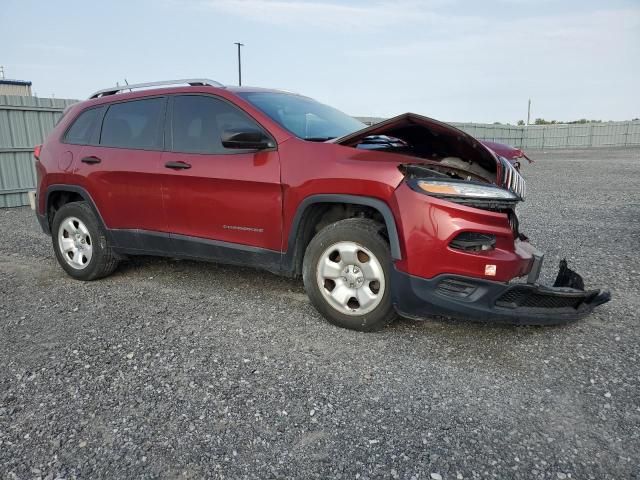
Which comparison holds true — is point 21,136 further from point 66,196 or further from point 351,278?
point 351,278

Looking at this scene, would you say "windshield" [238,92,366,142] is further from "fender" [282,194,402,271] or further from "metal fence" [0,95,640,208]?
"metal fence" [0,95,640,208]

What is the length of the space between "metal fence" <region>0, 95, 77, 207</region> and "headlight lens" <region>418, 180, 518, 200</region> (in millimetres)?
10371

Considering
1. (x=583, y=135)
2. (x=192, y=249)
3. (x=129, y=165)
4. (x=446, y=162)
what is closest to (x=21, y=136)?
(x=129, y=165)

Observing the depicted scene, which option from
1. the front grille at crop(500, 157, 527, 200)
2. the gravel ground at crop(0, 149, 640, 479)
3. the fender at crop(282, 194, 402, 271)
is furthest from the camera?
the front grille at crop(500, 157, 527, 200)

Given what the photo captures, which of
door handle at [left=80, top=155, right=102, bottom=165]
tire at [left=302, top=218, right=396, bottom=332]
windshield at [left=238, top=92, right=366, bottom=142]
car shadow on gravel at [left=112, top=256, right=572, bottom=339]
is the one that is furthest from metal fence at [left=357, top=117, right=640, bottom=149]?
tire at [left=302, top=218, right=396, bottom=332]

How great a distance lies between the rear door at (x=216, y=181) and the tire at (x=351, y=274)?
1.41 ft

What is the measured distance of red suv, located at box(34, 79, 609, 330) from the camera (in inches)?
120

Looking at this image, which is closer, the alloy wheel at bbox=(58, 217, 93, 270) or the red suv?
the red suv

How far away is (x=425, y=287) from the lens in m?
3.09

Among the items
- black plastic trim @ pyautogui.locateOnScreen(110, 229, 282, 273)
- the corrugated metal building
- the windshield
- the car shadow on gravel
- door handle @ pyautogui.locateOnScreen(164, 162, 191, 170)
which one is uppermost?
the corrugated metal building

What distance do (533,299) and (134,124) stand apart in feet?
12.0

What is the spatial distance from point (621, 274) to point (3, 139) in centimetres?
1132

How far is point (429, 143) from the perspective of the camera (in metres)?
3.65

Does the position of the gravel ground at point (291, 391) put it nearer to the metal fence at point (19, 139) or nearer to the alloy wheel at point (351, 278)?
the alloy wheel at point (351, 278)
